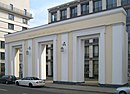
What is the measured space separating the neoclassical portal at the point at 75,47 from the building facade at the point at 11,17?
21.6 metres

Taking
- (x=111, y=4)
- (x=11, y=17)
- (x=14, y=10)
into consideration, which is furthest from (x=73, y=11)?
(x=11, y=17)

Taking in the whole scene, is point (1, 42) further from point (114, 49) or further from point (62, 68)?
point (114, 49)

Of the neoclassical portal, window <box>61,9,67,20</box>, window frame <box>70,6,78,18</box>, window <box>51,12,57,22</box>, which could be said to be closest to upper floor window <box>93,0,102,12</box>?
window frame <box>70,6,78,18</box>

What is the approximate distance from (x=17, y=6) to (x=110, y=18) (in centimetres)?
4643

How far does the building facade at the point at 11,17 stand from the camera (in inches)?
2324

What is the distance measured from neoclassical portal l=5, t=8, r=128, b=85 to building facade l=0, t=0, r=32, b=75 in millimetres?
21554

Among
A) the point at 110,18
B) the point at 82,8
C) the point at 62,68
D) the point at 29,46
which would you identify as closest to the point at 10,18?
the point at 82,8

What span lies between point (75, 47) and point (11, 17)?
40144 millimetres

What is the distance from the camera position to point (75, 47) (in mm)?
27047

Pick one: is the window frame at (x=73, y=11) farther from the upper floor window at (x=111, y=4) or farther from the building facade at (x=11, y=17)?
the building facade at (x=11, y=17)

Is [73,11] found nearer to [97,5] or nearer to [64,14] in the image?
[64,14]

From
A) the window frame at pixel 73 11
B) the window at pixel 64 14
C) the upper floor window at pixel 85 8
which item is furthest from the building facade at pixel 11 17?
the upper floor window at pixel 85 8

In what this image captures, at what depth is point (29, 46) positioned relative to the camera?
3353cm

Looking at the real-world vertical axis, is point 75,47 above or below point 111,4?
below
